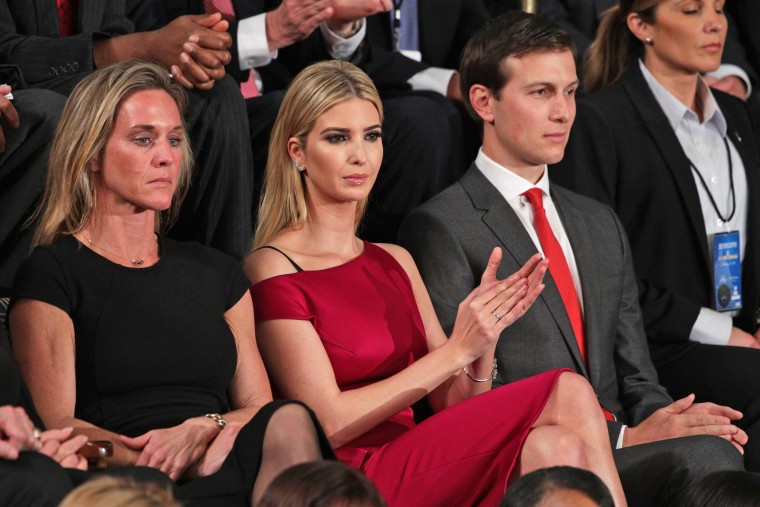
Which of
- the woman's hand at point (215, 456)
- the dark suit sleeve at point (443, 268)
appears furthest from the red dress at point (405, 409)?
the woman's hand at point (215, 456)

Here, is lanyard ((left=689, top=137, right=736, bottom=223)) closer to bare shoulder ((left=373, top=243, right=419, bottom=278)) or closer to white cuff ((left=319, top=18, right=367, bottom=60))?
white cuff ((left=319, top=18, right=367, bottom=60))

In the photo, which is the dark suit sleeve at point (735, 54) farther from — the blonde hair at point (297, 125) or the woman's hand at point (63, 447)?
the woman's hand at point (63, 447)

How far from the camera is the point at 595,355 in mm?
3107

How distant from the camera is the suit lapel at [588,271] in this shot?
3.11 m

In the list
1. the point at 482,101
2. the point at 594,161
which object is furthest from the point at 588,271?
the point at 594,161

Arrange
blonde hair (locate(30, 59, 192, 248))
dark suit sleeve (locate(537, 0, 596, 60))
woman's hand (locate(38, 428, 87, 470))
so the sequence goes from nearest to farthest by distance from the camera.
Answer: woman's hand (locate(38, 428, 87, 470)), blonde hair (locate(30, 59, 192, 248)), dark suit sleeve (locate(537, 0, 596, 60))

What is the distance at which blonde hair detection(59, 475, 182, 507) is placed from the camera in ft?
5.49

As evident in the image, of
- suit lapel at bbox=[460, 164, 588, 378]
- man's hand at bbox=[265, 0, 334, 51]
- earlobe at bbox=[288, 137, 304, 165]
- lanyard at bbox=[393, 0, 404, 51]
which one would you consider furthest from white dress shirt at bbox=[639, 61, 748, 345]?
earlobe at bbox=[288, 137, 304, 165]

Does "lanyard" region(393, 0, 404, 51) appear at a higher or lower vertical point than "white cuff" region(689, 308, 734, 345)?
higher

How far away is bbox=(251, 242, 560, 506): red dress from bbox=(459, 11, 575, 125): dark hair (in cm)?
63

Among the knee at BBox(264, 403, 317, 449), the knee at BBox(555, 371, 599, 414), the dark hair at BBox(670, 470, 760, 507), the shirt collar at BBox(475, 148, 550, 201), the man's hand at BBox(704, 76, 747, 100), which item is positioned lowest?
the dark hair at BBox(670, 470, 760, 507)

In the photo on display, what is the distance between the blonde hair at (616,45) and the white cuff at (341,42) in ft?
2.75

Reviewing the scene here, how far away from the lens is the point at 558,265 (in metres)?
3.17

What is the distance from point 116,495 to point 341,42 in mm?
2217
